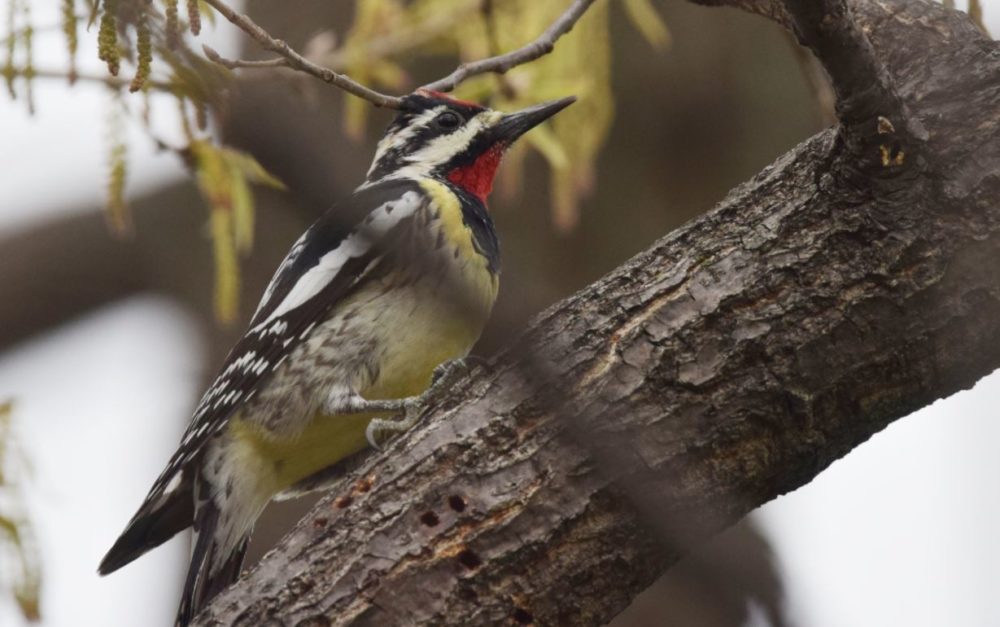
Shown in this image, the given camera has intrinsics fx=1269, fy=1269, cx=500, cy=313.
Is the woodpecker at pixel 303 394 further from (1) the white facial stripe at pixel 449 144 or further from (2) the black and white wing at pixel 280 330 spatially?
(1) the white facial stripe at pixel 449 144

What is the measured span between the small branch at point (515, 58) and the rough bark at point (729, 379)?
26.2 inches

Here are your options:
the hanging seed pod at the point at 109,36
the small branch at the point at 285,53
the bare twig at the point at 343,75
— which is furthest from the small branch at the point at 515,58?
the hanging seed pod at the point at 109,36

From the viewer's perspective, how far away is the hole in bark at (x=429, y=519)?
247 cm

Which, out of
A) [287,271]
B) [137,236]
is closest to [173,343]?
[137,236]

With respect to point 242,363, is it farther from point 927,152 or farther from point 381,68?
point 927,152

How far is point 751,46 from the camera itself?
6320 millimetres

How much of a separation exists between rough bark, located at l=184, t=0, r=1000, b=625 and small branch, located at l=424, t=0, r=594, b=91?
2.18ft

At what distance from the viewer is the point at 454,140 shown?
4.20 metres

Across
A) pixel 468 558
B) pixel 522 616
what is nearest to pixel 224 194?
pixel 468 558

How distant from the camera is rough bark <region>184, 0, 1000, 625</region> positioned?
7.85ft

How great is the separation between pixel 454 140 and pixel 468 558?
6.76 feet

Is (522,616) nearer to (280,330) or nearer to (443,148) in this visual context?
(280,330)

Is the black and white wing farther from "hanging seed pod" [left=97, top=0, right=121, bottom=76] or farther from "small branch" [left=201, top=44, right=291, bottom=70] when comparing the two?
"hanging seed pod" [left=97, top=0, right=121, bottom=76]

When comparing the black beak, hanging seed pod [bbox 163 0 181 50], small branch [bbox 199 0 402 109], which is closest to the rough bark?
small branch [bbox 199 0 402 109]
